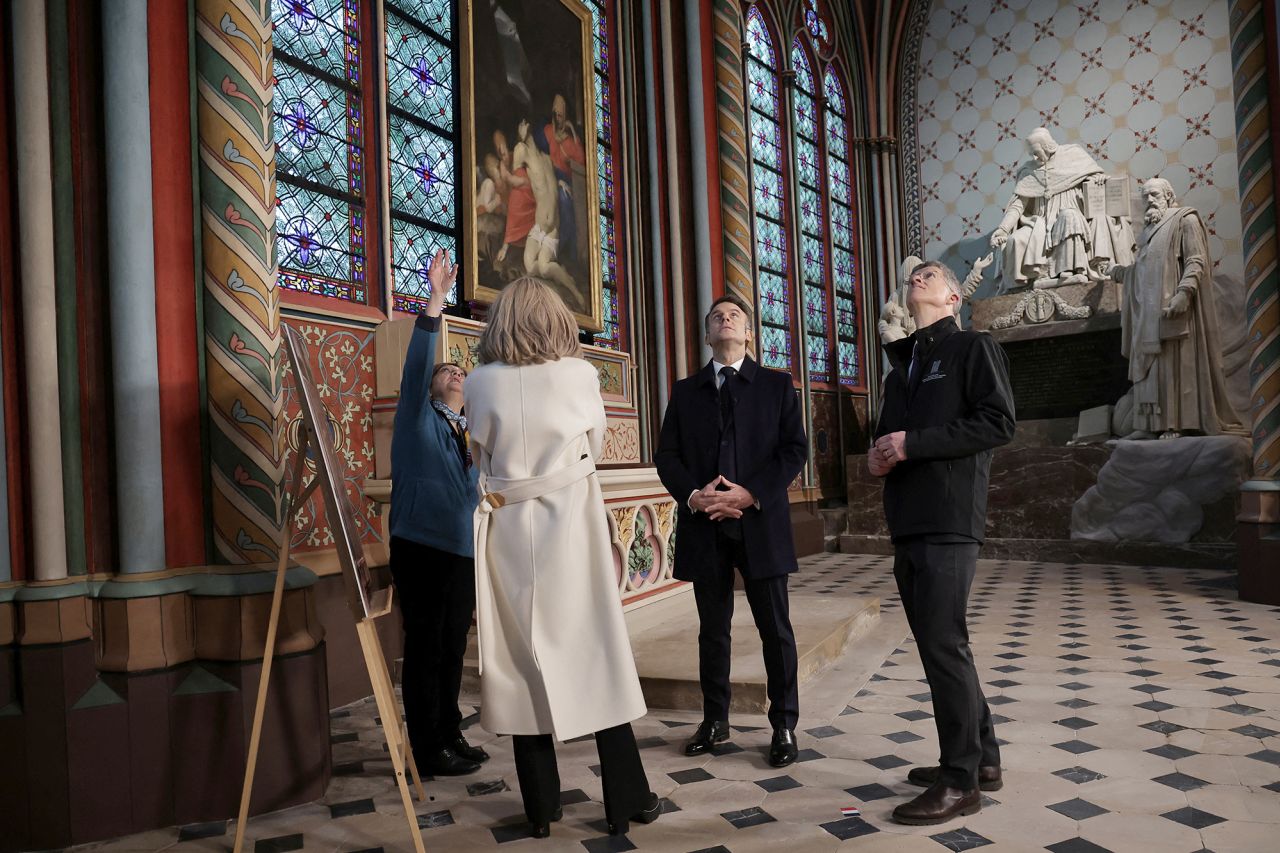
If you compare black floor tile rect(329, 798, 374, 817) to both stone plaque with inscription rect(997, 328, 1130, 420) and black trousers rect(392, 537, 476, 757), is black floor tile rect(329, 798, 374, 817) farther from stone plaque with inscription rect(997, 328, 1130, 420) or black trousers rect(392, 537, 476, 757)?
stone plaque with inscription rect(997, 328, 1130, 420)

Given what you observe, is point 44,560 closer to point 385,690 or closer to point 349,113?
point 385,690

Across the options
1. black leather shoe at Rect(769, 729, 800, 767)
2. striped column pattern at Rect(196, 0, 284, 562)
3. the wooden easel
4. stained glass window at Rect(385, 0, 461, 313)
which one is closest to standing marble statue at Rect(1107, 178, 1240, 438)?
stained glass window at Rect(385, 0, 461, 313)

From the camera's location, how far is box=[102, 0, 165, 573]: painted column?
10.2 feet

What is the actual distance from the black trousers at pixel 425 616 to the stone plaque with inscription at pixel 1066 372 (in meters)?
8.96

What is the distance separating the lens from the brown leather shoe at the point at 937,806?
2.69 m

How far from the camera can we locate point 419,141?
5.92m

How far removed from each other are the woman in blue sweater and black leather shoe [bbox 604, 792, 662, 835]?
32.8 inches

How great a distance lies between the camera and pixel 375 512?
5.05 meters

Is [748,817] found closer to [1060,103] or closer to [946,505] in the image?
[946,505]

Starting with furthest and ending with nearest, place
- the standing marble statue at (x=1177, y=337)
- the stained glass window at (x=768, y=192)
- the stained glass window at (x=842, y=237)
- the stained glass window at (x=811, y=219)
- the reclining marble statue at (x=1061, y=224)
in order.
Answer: the stained glass window at (x=842, y=237) → the stained glass window at (x=811, y=219) → the stained glass window at (x=768, y=192) → the reclining marble statue at (x=1061, y=224) → the standing marble statue at (x=1177, y=337)

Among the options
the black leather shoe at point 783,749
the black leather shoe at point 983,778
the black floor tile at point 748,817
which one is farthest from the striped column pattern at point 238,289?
the black leather shoe at point 983,778

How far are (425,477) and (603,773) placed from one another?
4.03 feet

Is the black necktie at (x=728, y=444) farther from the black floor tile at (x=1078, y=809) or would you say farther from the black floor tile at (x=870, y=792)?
the black floor tile at (x=1078, y=809)

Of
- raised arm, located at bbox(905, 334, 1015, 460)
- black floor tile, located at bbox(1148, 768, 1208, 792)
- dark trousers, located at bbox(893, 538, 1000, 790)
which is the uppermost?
raised arm, located at bbox(905, 334, 1015, 460)
